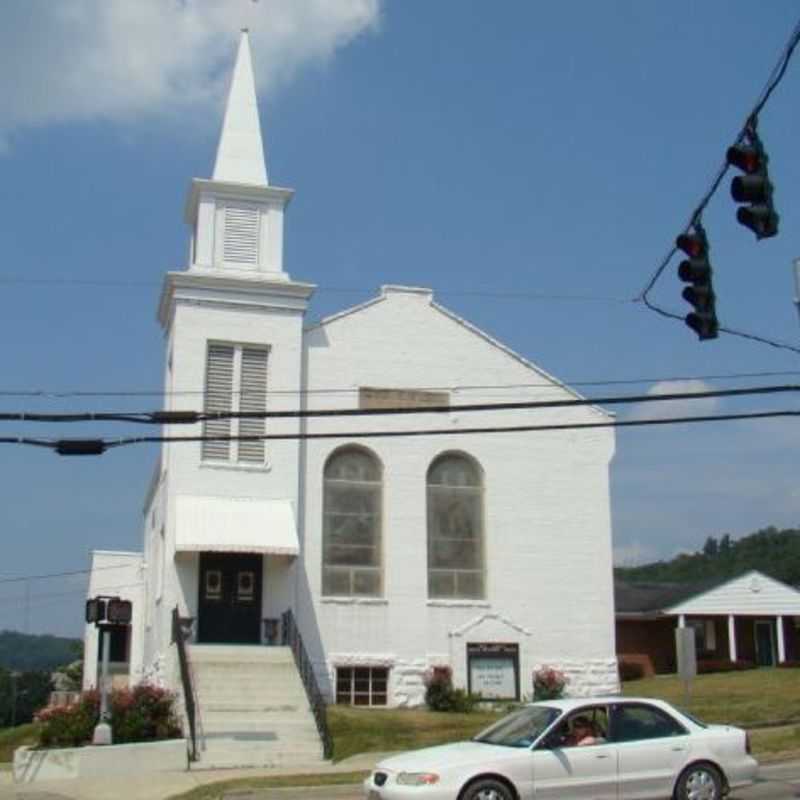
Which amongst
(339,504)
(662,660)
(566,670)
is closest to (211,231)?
(339,504)

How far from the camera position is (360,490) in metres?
31.9

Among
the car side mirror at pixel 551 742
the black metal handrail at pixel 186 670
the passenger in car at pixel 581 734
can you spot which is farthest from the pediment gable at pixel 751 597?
the car side mirror at pixel 551 742

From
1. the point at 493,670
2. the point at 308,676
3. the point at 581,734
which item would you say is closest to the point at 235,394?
the point at 308,676

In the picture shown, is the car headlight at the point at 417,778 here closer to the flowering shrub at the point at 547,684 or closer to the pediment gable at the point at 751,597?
the flowering shrub at the point at 547,684

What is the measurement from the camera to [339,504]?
31.7 metres

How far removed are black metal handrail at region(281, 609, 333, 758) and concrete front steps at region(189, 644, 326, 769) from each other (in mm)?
142

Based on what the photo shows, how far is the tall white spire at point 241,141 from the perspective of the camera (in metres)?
33.0

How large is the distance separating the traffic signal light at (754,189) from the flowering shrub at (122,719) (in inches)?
613

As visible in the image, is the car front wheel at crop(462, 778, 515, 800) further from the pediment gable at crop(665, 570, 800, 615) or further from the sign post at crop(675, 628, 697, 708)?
the pediment gable at crop(665, 570, 800, 615)

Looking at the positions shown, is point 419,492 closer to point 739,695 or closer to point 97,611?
point 739,695

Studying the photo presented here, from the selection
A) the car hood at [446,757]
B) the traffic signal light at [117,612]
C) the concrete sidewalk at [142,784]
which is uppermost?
the traffic signal light at [117,612]

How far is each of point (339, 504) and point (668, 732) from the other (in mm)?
17500

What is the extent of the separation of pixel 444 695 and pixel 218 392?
8.99 m

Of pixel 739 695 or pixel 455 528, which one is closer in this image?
pixel 739 695
